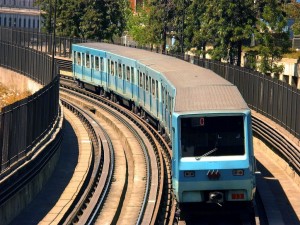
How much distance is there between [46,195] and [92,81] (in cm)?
2681

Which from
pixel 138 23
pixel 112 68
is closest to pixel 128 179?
pixel 112 68

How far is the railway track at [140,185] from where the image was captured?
910 inches

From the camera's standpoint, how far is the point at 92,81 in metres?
51.4

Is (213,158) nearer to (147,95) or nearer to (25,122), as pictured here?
(25,122)

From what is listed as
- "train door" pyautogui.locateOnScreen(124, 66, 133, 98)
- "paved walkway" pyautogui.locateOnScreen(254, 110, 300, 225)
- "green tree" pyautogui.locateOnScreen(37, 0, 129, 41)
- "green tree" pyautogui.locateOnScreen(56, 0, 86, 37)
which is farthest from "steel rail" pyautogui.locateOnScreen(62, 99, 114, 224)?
"green tree" pyautogui.locateOnScreen(56, 0, 86, 37)

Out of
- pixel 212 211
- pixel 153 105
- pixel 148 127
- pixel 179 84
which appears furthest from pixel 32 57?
pixel 212 211

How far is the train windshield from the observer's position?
69.3ft

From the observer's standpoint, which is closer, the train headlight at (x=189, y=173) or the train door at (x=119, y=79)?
the train headlight at (x=189, y=173)

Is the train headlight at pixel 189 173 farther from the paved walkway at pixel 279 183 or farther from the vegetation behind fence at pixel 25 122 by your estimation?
the vegetation behind fence at pixel 25 122

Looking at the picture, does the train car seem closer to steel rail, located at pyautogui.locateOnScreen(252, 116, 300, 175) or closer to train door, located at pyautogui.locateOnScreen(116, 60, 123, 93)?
steel rail, located at pyautogui.locateOnScreen(252, 116, 300, 175)

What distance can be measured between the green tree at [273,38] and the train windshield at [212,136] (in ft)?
78.7

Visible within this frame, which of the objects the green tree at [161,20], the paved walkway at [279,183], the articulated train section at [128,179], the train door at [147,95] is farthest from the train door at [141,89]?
the green tree at [161,20]

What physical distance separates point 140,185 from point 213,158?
732cm

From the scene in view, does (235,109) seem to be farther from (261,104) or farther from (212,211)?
(261,104)
